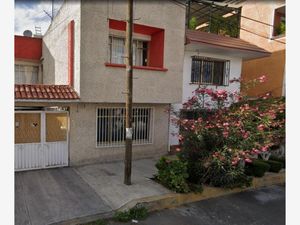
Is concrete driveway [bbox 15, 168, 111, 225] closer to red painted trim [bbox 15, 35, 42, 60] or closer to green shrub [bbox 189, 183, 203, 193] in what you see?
green shrub [bbox 189, 183, 203, 193]


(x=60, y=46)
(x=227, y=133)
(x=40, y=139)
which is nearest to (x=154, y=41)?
(x=60, y=46)

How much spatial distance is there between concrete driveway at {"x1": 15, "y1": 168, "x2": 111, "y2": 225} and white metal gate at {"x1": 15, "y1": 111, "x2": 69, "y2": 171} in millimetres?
459

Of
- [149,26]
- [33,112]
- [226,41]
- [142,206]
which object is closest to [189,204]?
[142,206]

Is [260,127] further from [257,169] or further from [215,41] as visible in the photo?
[215,41]

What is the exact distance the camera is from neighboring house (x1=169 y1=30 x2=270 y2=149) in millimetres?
10445

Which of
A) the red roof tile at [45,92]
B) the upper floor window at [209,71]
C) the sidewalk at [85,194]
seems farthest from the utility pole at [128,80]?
→ the upper floor window at [209,71]

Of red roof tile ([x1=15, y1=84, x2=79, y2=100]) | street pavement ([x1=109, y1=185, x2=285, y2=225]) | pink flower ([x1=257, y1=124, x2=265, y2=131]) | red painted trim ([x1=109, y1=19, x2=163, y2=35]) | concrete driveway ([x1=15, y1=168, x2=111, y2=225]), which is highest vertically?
red painted trim ([x1=109, y1=19, x2=163, y2=35])

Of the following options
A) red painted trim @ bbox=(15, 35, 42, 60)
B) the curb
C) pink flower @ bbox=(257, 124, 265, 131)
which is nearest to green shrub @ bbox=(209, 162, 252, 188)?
the curb

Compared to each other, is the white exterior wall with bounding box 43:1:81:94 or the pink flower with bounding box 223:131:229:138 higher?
the white exterior wall with bounding box 43:1:81:94

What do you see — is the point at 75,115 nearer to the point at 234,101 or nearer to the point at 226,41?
the point at 234,101

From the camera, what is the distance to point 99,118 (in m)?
8.67

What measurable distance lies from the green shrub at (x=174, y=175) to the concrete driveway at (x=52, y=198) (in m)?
1.89

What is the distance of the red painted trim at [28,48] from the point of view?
12.7 metres

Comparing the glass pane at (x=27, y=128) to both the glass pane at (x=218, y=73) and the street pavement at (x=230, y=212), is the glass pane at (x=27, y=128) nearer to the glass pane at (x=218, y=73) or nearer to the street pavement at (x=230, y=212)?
the street pavement at (x=230, y=212)
